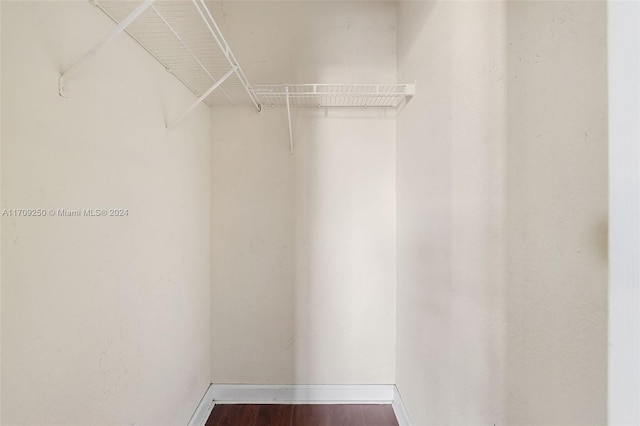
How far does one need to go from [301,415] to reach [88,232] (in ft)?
4.49

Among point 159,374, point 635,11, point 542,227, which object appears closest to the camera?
point 635,11

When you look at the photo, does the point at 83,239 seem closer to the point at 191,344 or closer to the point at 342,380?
the point at 191,344

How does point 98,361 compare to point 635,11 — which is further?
point 98,361

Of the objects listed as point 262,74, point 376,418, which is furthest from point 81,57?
point 376,418

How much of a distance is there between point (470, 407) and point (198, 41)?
1559mm

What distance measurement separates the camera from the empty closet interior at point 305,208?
1.72ft

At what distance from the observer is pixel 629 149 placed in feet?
1.18

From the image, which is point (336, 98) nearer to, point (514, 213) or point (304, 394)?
point (514, 213)

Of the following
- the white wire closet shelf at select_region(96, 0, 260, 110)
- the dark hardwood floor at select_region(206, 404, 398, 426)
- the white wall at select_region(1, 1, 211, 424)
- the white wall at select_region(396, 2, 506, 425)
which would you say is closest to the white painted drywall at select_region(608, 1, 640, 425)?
the white wall at select_region(396, 2, 506, 425)

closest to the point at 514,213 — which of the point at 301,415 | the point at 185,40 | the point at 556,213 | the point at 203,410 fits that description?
the point at 556,213

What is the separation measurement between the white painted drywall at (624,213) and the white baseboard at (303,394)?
1348 mm

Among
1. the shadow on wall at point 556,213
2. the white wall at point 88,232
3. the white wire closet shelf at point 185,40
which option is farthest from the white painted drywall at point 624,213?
the white wall at point 88,232

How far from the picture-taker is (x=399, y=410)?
4.61ft

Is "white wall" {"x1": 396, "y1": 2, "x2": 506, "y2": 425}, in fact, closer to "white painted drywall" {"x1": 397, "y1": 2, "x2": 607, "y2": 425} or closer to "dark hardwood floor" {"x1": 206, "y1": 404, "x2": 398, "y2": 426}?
"white painted drywall" {"x1": 397, "y1": 2, "x2": 607, "y2": 425}
